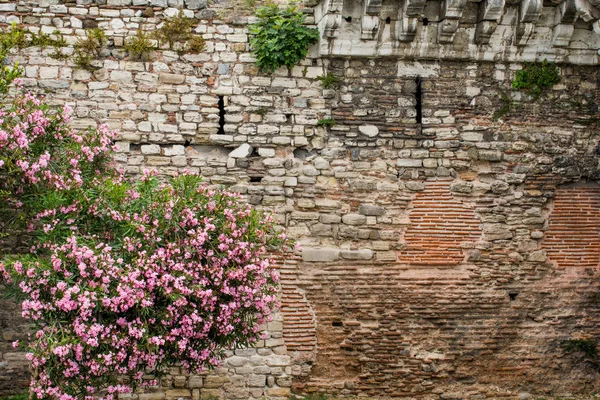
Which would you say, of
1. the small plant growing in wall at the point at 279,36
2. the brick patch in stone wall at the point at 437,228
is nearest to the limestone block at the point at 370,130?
the brick patch in stone wall at the point at 437,228

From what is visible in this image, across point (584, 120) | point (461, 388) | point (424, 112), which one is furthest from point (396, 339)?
point (584, 120)

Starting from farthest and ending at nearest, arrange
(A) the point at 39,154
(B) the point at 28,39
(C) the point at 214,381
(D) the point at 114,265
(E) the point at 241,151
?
(E) the point at 241,151 → (C) the point at 214,381 → (B) the point at 28,39 → (A) the point at 39,154 → (D) the point at 114,265

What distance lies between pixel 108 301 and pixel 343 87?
369 centimetres

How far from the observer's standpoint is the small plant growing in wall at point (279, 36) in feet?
25.0

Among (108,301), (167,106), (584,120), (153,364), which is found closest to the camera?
(108,301)

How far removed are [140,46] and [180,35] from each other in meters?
0.46

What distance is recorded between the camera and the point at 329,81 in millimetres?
7809

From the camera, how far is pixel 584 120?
819 centimetres

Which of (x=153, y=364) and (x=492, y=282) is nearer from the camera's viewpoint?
(x=153, y=364)

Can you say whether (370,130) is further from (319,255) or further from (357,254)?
(319,255)

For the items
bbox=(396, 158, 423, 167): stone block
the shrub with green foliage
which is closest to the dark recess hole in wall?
bbox=(396, 158, 423, 167): stone block

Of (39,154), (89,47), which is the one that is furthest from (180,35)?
(39,154)

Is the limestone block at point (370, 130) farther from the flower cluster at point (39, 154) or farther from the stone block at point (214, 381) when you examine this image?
the stone block at point (214, 381)

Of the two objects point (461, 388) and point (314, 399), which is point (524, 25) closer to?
point (461, 388)
